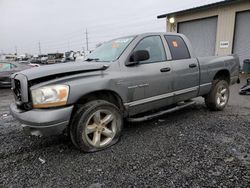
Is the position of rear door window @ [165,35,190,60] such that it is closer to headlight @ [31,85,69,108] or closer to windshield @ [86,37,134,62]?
windshield @ [86,37,134,62]

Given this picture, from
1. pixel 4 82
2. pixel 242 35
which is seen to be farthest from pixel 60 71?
pixel 242 35

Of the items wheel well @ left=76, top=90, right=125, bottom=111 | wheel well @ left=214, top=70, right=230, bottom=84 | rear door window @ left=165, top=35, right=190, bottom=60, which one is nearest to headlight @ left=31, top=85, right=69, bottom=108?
wheel well @ left=76, top=90, right=125, bottom=111

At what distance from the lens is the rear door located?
4098mm

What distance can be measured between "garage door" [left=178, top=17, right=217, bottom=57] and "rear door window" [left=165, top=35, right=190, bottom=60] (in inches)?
378

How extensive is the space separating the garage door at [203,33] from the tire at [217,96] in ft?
28.3

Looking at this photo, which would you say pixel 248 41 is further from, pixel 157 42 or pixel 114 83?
pixel 114 83

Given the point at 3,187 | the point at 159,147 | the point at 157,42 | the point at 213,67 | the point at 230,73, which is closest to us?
the point at 3,187

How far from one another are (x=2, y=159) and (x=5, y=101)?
16.0ft

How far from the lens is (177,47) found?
4.30 m

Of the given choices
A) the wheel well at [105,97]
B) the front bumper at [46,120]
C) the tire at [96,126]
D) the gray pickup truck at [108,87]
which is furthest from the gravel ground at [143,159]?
the wheel well at [105,97]

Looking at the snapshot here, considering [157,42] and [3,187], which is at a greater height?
[157,42]

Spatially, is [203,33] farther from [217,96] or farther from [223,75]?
[217,96]

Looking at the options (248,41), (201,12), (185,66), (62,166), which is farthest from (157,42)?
(201,12)

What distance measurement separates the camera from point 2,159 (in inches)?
119
